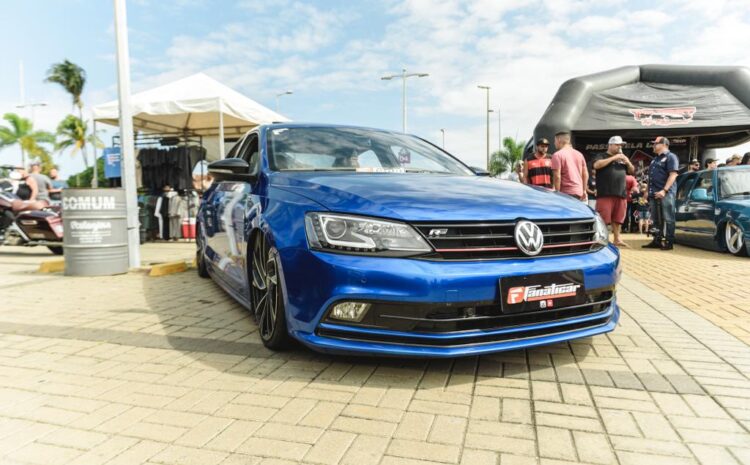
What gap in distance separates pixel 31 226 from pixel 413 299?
919cm

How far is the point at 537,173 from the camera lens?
7586 mm

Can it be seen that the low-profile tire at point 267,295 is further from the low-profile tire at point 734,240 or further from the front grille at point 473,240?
the low-profile tire at point 734,240

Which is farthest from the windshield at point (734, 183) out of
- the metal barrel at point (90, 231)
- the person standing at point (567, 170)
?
the metal barrel at point (90, 231)

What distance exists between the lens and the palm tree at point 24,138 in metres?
41.9

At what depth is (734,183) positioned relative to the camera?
8.41 metres

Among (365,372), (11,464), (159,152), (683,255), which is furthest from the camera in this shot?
(159,152)

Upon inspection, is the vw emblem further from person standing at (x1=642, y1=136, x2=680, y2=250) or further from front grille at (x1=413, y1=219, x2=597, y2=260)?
person standing at (x1=642, y1=136, x2=680, y2=250)

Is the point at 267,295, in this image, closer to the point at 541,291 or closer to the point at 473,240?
the point at 473,240

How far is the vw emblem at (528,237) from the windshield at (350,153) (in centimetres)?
123

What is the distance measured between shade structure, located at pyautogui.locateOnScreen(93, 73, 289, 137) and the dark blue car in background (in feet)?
26.4

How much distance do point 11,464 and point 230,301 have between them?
288 cm

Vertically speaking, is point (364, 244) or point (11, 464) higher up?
point (364, 244)

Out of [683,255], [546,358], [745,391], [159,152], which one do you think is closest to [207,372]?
[546,358]

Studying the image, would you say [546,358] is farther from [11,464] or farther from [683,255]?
[683,255]
